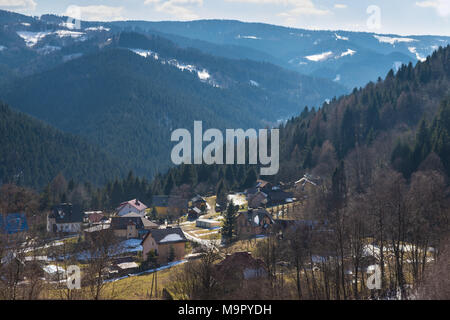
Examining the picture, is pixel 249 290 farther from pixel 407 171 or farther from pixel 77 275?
pixel 407 171

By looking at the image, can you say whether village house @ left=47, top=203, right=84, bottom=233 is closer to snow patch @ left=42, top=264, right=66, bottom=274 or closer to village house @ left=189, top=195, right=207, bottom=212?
village house @ left=189, top=195, right=207, bottom=212

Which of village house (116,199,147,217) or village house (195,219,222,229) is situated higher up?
village house (195,219,222,229)

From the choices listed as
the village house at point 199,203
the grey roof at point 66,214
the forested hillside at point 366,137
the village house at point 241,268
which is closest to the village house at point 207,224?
the village house at point 199,203

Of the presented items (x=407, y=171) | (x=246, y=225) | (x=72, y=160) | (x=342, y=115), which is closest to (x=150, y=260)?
(x=246, y=225)

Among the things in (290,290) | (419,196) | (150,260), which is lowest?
(150,260)

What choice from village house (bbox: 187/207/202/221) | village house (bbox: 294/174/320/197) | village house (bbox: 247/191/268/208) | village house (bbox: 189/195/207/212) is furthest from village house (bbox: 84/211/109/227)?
village house (bbox: 294/174/320/197)
